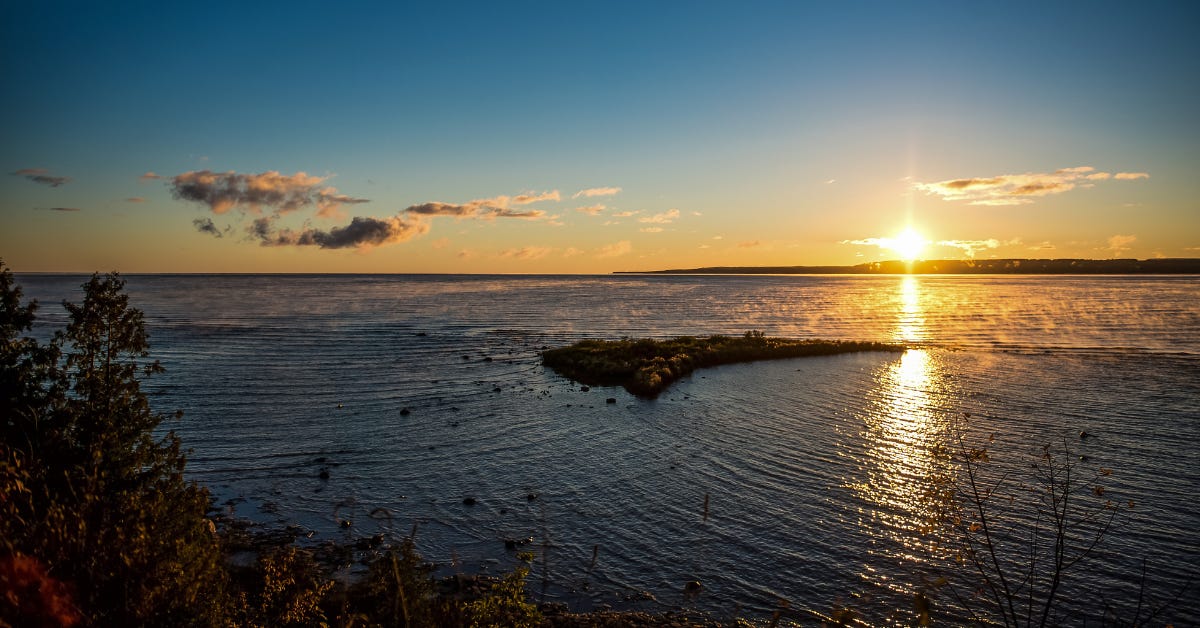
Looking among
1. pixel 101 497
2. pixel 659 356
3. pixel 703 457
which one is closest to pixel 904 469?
pixel 703 457

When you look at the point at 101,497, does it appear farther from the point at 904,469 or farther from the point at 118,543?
the point at 904,469

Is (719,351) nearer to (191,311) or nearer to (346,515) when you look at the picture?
(346,515)

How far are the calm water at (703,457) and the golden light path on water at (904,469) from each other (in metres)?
0.13

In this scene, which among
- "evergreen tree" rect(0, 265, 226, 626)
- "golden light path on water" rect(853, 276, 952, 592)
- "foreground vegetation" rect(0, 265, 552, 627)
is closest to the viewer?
"foreground vegetation" rect(0, 265, 552, 627)

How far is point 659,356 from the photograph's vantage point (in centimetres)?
5419

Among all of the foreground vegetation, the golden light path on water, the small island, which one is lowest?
the golden light path on water

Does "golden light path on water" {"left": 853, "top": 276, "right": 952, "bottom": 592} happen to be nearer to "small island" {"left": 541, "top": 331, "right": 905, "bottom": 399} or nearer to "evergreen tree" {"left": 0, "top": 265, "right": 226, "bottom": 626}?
"evergreen tree" {"left": 0, "top": 265, "right": 226, "bottom": 626}

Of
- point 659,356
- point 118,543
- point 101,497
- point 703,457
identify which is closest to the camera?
point 118,543

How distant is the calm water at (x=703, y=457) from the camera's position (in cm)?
1795

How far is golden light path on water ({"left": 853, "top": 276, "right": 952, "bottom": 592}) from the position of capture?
1891cm

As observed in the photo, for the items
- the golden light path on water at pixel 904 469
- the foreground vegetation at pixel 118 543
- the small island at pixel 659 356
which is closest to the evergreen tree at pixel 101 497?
the foreground vegetation at pixel 118 543

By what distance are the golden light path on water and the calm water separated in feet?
0.44

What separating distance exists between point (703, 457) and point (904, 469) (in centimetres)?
857

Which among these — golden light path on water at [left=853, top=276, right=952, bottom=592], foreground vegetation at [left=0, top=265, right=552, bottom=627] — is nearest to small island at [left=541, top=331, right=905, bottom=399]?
golden light path on water at [left=853, top=276, right=952, bottom=592]
